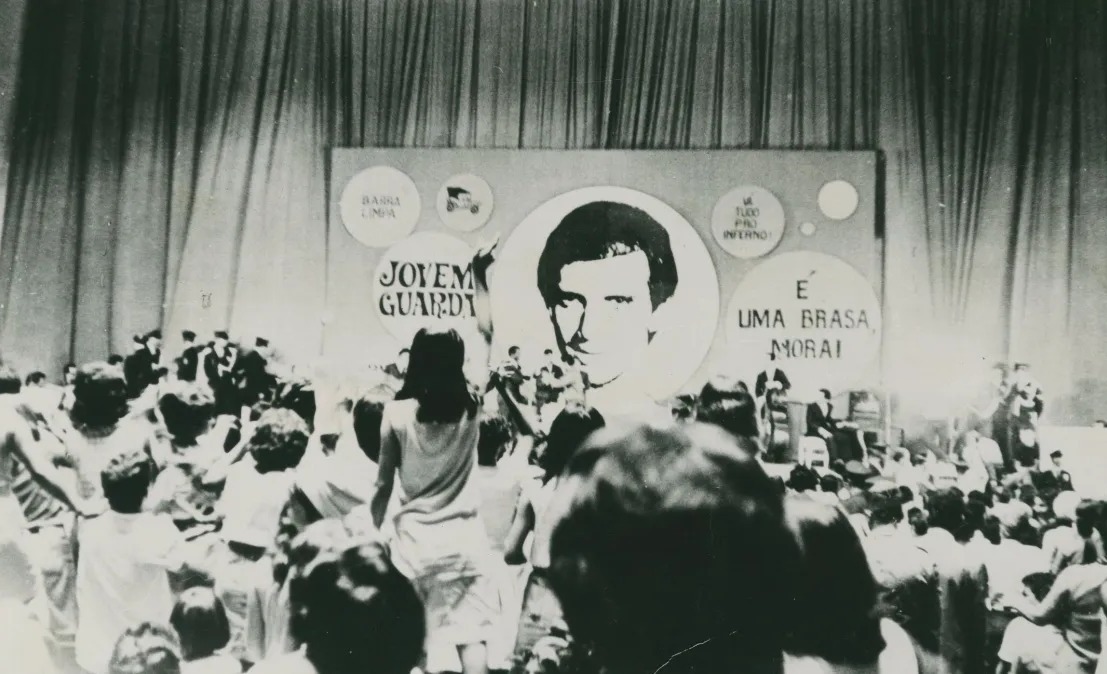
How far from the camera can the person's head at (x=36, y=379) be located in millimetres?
3082

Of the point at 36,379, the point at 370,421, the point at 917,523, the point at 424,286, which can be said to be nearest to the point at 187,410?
the point at 36,379

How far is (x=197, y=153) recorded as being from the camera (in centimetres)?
311

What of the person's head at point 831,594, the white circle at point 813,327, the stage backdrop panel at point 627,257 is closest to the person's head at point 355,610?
the stage backdrop panel at point 627,257

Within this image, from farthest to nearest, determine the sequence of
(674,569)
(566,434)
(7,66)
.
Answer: (7,66), (566,434), (674,569)

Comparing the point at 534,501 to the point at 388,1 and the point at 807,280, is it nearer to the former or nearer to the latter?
the point at 807,280

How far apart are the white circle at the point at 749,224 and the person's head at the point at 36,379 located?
250 centimetres

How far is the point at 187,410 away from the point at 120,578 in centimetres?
64

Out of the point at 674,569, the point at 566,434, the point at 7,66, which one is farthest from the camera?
the point at 7,66

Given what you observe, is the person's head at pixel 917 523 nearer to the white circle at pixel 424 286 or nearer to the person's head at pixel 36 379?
the white circle at pixel 424 286

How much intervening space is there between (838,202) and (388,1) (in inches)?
71.2

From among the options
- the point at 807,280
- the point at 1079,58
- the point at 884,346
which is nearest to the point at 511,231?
the point at 807,280

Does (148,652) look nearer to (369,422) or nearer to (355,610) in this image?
(355,610)

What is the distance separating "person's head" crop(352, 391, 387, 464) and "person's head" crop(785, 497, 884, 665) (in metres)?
1.47

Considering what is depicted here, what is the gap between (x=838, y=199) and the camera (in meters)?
3.06
